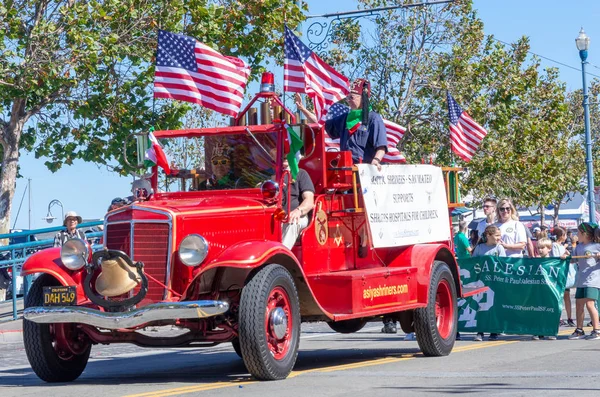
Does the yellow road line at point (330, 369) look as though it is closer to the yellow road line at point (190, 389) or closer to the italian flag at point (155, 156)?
the yellow road line at point (190, 389)

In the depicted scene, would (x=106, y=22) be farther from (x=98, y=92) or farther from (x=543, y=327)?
(x=543, y=327)

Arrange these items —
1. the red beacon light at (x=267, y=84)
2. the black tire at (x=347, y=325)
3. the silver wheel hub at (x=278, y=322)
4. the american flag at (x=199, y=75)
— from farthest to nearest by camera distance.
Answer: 1. the american flag at (x=199, y=75)
2. the black tire at (x=347, y=325)
3. the red beacon light at (x=267, y=84)
4. the silver wheel hub at (x=278, y=322)

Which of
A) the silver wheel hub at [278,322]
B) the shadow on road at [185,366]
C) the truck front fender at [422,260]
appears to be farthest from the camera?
the truck front fender at [422,260]

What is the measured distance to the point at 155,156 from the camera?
11.1 meters

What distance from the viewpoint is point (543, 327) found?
14273mm

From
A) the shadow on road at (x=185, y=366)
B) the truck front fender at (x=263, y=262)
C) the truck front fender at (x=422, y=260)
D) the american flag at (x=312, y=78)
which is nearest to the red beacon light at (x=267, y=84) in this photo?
the american flag at (x=312, y=78)

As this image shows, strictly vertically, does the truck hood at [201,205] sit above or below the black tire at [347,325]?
above

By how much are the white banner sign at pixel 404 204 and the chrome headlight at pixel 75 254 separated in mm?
2834

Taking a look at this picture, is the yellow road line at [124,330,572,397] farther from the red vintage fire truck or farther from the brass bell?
the brass bell

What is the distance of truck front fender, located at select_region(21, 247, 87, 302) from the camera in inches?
376

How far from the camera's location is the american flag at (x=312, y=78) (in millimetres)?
13148

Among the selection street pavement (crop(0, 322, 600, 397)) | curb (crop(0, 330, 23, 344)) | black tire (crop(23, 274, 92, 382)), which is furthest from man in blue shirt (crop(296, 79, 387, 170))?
curb (crop(0, 330, 23, 344))

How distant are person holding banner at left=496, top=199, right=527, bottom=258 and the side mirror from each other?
5.28 meters

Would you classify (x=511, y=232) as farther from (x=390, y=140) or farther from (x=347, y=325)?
(x=347, y=325)
